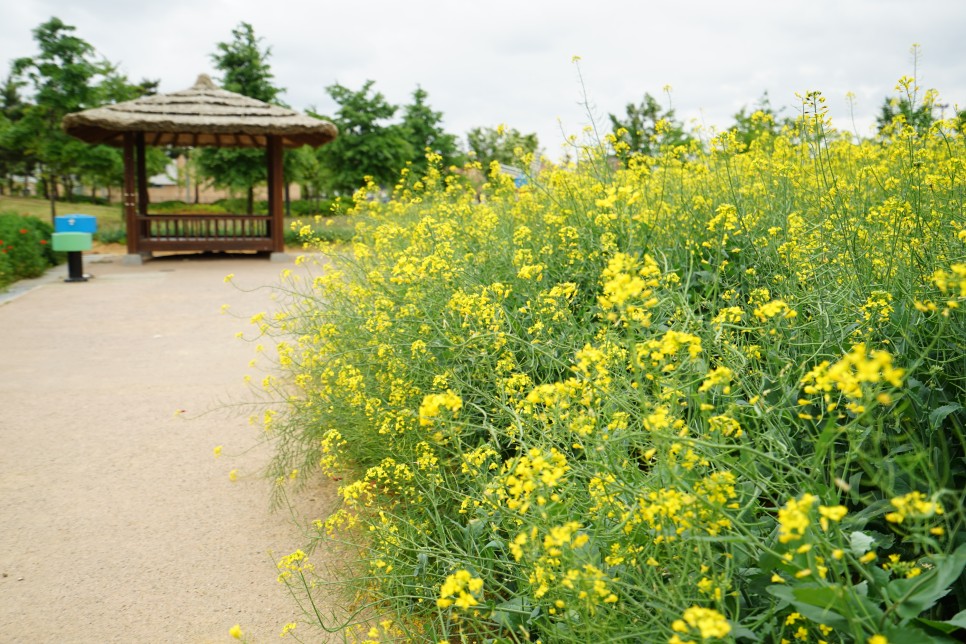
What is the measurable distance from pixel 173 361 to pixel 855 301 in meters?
4.81

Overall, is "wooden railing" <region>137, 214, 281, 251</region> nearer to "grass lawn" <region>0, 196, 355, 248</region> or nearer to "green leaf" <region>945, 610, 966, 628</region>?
"grass lawn" <region>0, 196, 355, 248</region>

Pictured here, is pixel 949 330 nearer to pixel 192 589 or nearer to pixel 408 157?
pixel 192 589

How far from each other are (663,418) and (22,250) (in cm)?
1084

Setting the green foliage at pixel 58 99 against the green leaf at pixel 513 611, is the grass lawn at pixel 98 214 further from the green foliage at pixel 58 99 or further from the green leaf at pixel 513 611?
the green leaf at pixel 513 611

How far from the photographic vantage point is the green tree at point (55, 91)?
15398 mm

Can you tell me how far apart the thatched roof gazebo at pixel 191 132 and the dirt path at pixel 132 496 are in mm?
6207

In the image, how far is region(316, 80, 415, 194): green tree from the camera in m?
21.9

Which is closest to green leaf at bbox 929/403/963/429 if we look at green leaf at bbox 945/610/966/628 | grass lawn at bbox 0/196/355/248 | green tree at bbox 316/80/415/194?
green leaf at bbox 945/610/966/628

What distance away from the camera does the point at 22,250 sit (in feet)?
32.3

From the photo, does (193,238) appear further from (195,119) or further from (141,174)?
(195,119)

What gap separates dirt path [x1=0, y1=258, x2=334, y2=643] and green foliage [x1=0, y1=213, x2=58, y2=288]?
3.30 meters

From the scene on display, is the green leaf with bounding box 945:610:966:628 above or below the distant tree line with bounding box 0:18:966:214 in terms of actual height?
below

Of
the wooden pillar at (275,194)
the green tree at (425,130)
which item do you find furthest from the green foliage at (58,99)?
the green tree at (425,130)

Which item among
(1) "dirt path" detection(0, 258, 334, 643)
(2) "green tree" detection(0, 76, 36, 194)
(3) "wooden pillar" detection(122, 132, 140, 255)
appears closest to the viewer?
(1) "dirt path" detection(0, 258, 334, 643)
